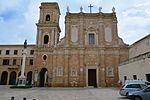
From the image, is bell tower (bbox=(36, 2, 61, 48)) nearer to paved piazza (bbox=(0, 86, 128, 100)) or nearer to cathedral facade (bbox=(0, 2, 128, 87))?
cathedral facade (bbox=(0, 2, 128, 87))

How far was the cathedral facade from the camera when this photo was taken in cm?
2758

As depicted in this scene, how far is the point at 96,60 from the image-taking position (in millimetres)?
28141

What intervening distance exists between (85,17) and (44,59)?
1129 centimetres

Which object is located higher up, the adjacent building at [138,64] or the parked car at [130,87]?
the adjacent building at [138,64]

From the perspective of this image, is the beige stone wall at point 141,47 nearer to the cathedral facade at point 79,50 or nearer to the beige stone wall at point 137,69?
the cathedral facade at point 79,50

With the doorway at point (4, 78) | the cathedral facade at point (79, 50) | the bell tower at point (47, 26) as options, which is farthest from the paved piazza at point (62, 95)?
the doorway at point (4, 78)

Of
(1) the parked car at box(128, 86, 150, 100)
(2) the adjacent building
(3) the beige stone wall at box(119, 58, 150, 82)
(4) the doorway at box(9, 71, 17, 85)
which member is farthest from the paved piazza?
(4) the doorway at box(9, 71, 17, 85)

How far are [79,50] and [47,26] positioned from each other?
8185 mm

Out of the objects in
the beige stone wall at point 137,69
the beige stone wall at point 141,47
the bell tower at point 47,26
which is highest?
the bell tower at point 47,26

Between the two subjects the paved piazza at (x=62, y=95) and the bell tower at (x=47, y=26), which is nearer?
the paved piazza at (x=62, y=95)

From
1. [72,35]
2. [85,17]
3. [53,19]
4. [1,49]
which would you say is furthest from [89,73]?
[1,49]

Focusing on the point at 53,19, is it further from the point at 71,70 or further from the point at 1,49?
the point at 1,49

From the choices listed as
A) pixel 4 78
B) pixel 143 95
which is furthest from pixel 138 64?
pixel 4 78

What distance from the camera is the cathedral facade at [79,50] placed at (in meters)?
27.6
